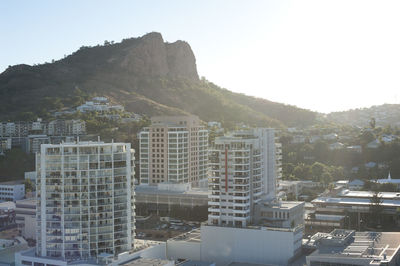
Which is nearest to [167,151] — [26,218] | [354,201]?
[26,218]

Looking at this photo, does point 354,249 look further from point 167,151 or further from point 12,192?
point 12,192

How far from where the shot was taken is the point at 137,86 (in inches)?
4218

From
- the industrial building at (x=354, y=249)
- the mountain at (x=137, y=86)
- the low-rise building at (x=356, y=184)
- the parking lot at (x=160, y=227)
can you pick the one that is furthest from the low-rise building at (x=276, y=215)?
the mountain at (x=137, y=86)

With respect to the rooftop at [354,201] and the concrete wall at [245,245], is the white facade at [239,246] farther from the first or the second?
the rooftop at [354,201]

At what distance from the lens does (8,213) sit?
46.2 meters

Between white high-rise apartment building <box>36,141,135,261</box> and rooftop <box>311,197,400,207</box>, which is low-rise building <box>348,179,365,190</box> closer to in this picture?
rooftop <box>311,197,400,207</box>

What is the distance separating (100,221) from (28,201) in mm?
17090

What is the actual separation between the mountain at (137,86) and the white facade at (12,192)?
3046 cm

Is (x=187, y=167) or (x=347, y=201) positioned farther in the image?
(x=187, y=167)

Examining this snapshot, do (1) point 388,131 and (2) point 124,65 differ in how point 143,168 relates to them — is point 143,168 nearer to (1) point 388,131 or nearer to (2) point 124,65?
(1) point 388,131

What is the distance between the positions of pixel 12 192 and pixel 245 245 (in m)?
30.5

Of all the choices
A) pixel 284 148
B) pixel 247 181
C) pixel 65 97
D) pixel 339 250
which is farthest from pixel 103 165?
pixel 65 97

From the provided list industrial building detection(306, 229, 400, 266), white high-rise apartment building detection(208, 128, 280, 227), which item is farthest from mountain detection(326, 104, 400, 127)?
industrial building detection(306, 229, 400, 266)

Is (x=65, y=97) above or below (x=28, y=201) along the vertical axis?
above
